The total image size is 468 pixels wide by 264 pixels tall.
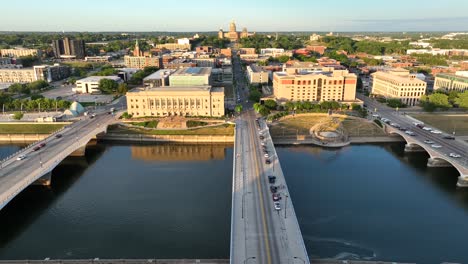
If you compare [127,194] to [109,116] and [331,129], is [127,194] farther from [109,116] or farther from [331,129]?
[331,129]

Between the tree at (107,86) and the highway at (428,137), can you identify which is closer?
the highway at (428,137)

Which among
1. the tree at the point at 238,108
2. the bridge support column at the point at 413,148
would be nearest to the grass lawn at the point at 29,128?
the tree at the point at 238,108

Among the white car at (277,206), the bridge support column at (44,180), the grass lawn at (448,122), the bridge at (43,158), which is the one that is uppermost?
the grass lawn at (448,122)

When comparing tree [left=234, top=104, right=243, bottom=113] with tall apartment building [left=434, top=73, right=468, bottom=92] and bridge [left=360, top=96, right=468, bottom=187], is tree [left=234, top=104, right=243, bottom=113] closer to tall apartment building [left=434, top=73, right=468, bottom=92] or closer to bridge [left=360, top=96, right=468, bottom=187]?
bridge [left=360, top=96, right=468, bottom=187]

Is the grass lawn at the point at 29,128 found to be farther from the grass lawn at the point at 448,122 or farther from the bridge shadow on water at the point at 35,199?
the grass lawn at the point at 448,122

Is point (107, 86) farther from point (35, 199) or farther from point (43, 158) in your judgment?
point (35, 199)

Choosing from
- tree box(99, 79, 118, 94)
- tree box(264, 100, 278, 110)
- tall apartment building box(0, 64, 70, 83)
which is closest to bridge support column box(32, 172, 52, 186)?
tree box(264, 100, 278, 110)
